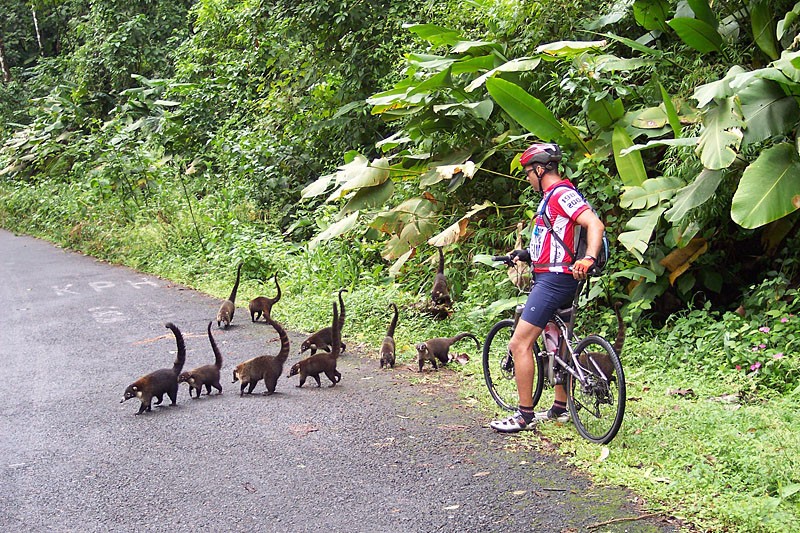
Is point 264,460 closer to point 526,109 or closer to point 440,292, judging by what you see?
point 440,292

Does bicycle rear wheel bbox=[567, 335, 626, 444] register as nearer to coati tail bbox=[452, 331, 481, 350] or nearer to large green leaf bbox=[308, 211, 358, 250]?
coati tail bbox=[452, 331, 481, 350]

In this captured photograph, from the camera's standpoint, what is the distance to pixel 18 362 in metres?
8.07

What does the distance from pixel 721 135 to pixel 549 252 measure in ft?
6.49

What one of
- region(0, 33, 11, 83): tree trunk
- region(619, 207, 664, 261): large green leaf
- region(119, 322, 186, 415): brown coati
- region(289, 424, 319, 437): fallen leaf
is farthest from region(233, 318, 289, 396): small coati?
region(0, 33, 11, 83): tree trunk

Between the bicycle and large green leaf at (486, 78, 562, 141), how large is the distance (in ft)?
7.79

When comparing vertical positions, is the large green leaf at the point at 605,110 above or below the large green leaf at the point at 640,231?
above

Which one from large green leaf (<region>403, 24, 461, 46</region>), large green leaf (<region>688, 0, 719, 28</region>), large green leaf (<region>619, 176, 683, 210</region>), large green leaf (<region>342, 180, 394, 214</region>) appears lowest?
large green leaf (<region>619, 176, 683, 210</region>)

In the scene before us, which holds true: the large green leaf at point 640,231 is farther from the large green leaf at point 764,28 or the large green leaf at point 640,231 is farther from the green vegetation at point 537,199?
the large green leaf at point 764,28

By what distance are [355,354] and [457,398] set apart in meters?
1.93

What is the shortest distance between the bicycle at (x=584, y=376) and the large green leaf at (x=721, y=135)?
1.71m

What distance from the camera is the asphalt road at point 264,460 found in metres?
4.24

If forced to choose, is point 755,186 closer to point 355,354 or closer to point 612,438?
point 612,438

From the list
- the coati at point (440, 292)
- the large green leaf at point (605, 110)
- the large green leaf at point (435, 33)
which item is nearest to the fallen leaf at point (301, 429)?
the coati at point (440, 292)

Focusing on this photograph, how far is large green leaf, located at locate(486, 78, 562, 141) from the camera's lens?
24.3 ft
